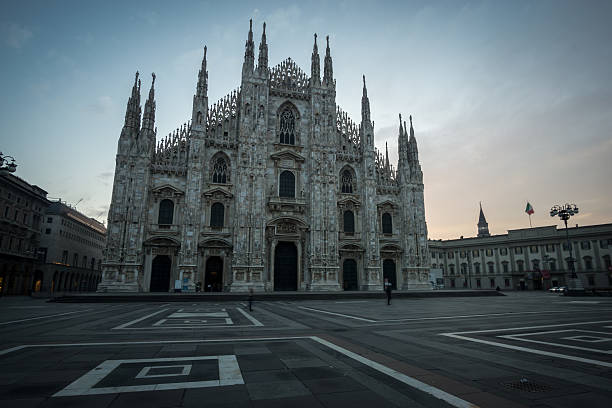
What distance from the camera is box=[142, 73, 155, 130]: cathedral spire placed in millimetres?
33625

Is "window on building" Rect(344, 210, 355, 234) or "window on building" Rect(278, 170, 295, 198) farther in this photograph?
"window on building" Rect(344, 210, 355, 234)

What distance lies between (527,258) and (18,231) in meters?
81.8

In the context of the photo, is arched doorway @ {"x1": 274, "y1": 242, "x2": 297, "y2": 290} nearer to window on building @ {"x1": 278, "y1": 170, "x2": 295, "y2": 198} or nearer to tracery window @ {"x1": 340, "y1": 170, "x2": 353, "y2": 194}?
window on building @ {"x1": 278, "y1": 170, "x2": 295, "y2": 198}

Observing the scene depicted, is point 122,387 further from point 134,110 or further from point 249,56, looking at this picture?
point 249,56

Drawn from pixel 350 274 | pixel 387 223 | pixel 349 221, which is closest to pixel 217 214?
pixel 349 221

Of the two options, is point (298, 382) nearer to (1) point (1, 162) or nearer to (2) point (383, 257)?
(1) point (1, 162)

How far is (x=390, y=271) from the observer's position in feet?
129

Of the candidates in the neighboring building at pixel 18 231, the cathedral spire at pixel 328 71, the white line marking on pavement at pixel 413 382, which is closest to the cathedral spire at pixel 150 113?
the cathedral spire at pixel 328 71

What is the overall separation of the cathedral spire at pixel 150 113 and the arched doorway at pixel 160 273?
42.0 feet

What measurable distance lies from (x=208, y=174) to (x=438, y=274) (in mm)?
31219

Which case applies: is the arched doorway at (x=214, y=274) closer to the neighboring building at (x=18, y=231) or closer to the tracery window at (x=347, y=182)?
the tracery window at (x=347, y=182)

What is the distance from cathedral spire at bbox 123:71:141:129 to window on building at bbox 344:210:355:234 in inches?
926

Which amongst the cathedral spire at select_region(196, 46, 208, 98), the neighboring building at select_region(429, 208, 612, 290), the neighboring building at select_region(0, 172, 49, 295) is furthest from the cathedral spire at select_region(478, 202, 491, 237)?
the neighboring building at select_region(0, 172, 49, 295)

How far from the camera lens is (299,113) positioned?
39250mm
